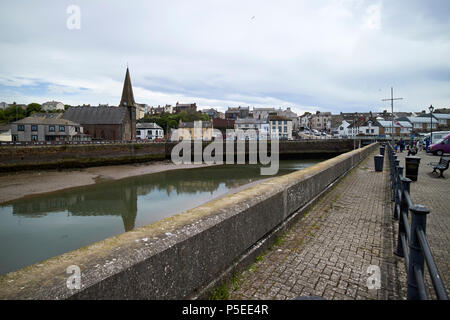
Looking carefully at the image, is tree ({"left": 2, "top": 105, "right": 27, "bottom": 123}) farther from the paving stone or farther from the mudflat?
the paving stone

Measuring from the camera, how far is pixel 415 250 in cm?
244

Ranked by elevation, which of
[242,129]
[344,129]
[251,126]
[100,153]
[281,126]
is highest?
[251,126]

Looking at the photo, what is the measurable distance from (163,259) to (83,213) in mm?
13495

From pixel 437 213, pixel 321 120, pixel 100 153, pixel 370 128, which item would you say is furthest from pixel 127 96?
pixel 321 120

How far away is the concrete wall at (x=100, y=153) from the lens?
29016 mm

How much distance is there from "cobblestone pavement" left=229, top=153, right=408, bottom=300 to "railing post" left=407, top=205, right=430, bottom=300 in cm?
64

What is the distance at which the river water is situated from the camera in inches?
370

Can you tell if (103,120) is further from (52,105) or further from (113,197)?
(52,105)

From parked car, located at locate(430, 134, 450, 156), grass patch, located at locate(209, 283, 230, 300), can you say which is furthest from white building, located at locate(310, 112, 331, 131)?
grass patch, located at locate(209, 283, 230, 300)

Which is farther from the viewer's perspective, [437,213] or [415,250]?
[437,213]

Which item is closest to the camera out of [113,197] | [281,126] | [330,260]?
[330,260]

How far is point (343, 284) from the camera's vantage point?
10.7 feet

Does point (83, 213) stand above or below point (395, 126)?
below
